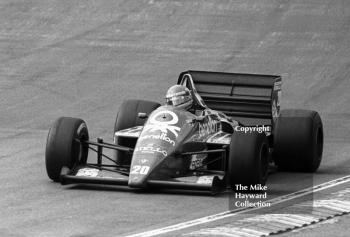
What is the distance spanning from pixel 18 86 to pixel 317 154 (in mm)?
10194

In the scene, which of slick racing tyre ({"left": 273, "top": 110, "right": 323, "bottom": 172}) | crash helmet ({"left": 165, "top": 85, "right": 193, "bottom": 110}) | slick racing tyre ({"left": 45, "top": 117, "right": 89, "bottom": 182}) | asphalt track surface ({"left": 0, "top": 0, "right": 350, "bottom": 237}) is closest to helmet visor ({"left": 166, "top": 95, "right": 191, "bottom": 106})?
crash helmet ({"left": 165, "top": 85, "right": 193, "bottom": 110})

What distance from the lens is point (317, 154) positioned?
1728 cm

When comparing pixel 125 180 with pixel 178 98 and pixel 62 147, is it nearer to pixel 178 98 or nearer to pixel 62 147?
pixel 62 147

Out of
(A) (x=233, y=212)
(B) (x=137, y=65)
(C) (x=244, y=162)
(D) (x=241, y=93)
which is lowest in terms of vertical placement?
(A) (x=233, y=212)

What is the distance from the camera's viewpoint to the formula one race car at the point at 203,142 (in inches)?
580

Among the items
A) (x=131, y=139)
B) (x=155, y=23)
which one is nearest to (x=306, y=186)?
(x=131, y=139)

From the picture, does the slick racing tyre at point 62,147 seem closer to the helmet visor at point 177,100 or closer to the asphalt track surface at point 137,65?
the asphalt track surface at point 137,65

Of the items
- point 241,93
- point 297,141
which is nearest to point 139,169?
point 297,141

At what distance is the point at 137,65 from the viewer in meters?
27.4

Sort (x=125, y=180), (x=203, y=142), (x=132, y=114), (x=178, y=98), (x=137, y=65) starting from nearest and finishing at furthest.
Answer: (x=125, y=180), (x=203, y=142), (x=178, y=98), (x=132, y=114), (x=137, y=65)

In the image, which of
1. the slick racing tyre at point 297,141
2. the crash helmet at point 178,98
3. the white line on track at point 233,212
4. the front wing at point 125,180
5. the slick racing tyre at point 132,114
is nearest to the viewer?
→ the white line on track at point 233,212

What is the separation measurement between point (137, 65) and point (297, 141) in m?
11.0

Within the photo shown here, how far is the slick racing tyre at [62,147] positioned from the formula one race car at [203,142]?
1 cm

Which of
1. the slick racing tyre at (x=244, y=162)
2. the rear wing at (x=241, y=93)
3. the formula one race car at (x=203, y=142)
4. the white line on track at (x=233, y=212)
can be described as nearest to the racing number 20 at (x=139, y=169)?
the formula one race car at (x=203, y=142)
